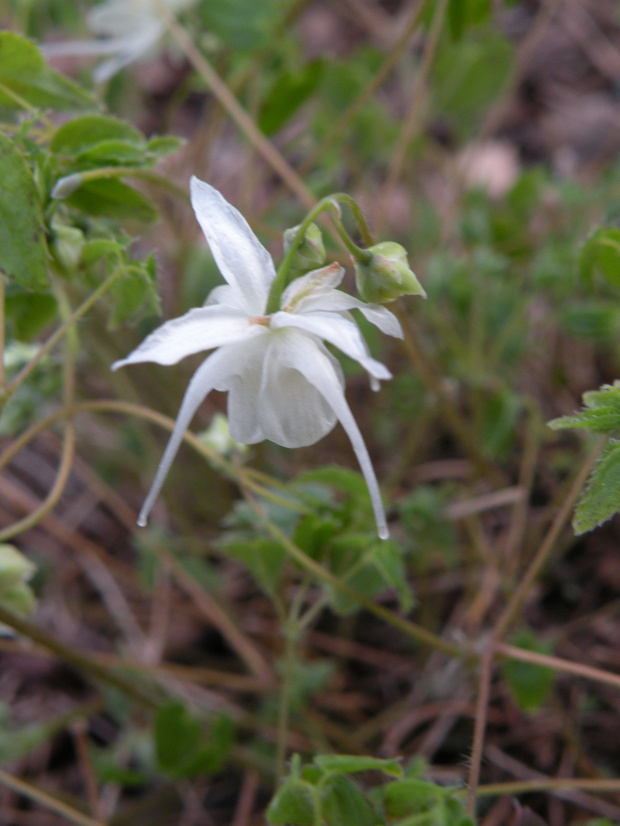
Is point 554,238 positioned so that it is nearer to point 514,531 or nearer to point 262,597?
point 514,531

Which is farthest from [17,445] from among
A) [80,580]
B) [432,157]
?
A: [432,157]

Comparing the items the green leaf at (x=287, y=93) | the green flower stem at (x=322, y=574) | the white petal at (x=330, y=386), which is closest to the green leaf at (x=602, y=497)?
the white petal at (x=330, y=386)

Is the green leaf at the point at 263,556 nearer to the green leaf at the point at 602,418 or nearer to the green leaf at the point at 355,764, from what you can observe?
the green leaf at the point at 355,764

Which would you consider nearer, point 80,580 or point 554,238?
point 554,238

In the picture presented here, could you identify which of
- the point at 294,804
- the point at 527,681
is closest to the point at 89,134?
the point at 294,804

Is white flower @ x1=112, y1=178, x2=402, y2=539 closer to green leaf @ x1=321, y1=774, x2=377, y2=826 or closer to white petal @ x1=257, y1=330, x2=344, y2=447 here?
white petal @ x1=257, y1=330, x2=344, y2=447

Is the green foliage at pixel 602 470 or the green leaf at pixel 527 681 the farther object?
the green leaf at pixel 527 681

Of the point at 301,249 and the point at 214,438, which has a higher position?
the point at 301,249
